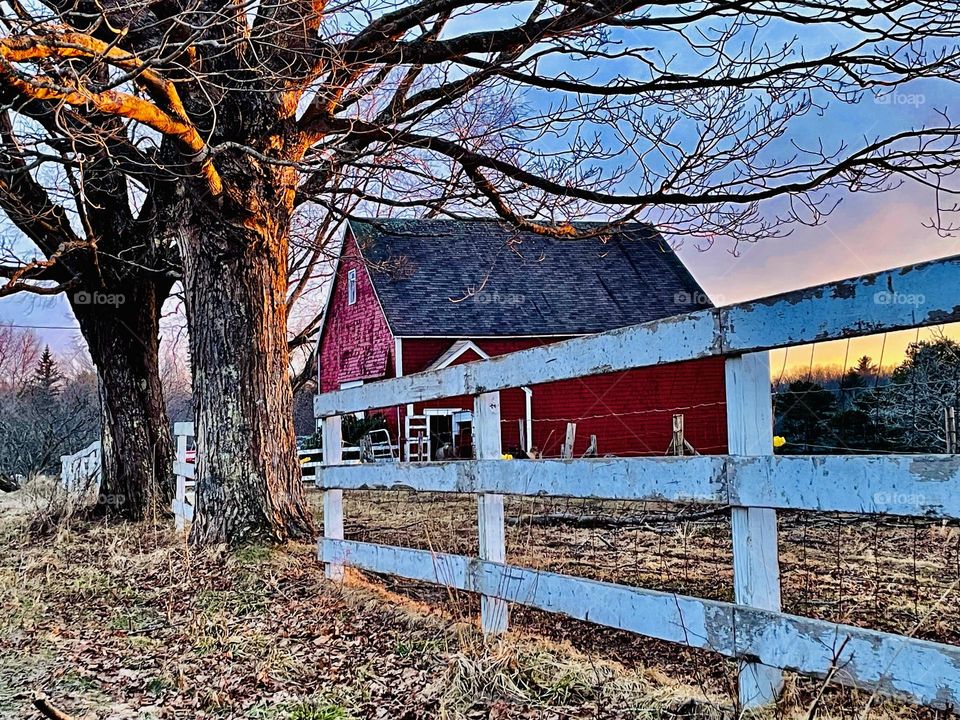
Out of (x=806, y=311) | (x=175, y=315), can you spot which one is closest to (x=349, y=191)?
(x=806, y=311)

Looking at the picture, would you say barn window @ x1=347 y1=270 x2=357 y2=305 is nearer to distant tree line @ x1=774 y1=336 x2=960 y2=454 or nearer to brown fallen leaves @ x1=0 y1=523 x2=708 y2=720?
distant tree line @ x1=774 y1=336 x2=960 y2=454

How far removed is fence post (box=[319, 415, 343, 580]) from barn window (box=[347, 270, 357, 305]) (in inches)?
770

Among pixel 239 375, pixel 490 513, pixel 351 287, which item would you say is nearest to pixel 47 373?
pixel 351 287

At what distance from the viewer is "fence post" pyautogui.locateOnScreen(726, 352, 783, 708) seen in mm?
2844

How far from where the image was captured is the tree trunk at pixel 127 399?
Answer: 36.2ft

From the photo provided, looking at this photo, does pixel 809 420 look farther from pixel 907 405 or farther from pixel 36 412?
pixel 36 412

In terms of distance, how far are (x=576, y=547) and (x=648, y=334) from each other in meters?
4.14

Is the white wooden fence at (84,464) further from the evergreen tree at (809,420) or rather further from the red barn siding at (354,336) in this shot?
the evergreen tree at (809,420)

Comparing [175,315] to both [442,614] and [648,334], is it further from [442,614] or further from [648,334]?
[648,334]

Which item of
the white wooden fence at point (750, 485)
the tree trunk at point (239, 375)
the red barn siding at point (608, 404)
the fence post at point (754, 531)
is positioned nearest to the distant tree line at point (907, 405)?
the tree trunk at point (239, 375)

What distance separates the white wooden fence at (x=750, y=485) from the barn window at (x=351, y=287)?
2151 cm

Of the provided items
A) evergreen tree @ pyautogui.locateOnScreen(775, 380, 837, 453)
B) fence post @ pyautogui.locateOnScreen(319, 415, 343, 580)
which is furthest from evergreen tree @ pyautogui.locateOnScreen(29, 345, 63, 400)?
fence post @ pyautogui.locateOnScreen(319, 415, 343, 580)

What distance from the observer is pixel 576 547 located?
7098mm

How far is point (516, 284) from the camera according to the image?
24438mm
